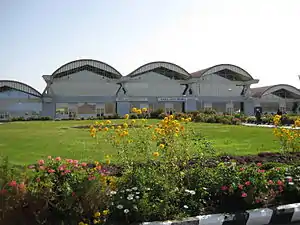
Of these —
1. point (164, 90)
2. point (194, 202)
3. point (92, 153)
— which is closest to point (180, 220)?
point (194, 202)

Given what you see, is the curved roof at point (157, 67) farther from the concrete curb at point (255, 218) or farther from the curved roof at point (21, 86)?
the concrete curb at point (255, 218)

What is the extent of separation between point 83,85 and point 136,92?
9581mm

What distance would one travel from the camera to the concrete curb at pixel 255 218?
175 inches

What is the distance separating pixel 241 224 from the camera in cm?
461

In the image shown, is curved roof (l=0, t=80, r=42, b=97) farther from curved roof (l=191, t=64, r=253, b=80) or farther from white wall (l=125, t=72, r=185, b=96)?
curved roof (l=191, t=64, r=253, b=80)

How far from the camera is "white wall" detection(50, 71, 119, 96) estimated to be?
58.8m

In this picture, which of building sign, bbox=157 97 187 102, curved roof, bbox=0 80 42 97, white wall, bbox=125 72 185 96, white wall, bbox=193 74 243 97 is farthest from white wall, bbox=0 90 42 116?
white wall, bbox=193 74 243 97

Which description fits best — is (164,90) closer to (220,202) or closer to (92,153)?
(92,153)

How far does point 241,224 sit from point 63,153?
7.42 m

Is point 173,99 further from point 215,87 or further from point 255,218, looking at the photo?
point 255,218

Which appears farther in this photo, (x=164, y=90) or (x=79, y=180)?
(x=164, y=90)

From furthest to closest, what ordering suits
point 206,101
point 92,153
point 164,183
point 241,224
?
point 206,101, point 92,153, point 164,183, point 241,224

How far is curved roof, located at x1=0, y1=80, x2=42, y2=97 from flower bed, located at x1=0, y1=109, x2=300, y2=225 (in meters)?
54.4

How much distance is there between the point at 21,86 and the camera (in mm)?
56438
